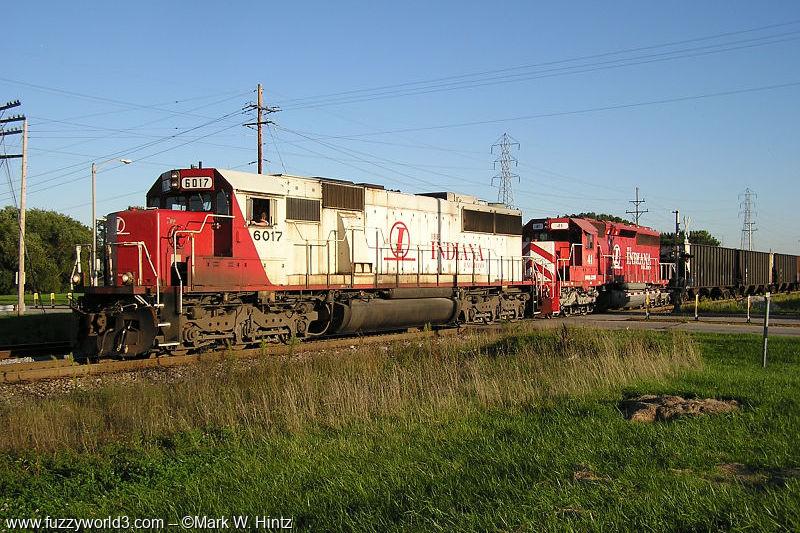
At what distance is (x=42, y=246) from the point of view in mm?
65062

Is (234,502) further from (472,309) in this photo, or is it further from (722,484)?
(472,309)

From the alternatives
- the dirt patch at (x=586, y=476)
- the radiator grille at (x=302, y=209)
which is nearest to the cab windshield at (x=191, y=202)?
the radiator grille at (x=302, y=209)

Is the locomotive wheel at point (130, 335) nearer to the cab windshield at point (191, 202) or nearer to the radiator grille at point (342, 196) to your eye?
the cab windshield at point (191, 202)

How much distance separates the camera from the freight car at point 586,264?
2664 centimetres

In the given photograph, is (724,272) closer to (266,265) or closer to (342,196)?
(342,196)

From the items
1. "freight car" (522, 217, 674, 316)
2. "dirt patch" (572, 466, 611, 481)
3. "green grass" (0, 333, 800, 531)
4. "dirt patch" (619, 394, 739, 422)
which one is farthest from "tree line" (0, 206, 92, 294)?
"dirt patch" (572, 466, 611, 481)

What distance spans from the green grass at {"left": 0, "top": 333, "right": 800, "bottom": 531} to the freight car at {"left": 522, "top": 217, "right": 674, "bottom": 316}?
59.3 ft

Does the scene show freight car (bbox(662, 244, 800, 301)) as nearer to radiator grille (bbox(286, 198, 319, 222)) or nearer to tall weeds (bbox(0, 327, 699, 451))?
radiator grille (bbox(286, 198, 319, 222))

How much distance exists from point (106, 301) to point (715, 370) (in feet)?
39.8

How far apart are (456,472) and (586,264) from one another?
23.9 metres

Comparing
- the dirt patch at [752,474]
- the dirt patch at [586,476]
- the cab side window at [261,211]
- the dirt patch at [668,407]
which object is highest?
the cab side window at [261,211]

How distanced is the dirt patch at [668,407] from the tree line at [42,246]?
5974cm

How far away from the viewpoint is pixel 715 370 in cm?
1159

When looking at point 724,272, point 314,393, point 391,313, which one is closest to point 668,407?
point 314,393
